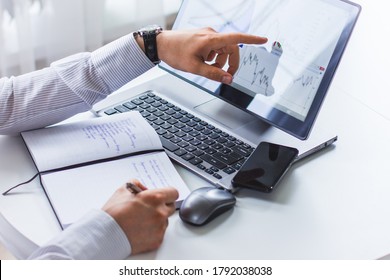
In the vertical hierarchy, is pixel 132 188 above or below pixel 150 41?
below

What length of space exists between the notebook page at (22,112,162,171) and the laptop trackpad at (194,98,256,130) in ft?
0.49

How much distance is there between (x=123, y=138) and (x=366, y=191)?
0.45 metres

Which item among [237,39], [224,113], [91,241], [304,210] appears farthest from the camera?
[224,113]

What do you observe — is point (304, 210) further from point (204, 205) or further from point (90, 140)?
point (90, 140)

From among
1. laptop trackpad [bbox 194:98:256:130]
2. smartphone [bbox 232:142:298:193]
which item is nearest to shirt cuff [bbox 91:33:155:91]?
laptop trackpad [bbox 194:98:256:130]

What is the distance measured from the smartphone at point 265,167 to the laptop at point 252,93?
23 mm

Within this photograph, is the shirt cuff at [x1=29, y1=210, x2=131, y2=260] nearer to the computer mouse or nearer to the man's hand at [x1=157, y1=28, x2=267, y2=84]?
the computer mouse

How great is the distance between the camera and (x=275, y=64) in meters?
1.26

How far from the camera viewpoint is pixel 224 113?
1.35m

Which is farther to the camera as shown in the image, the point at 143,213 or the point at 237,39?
the point at 237,39

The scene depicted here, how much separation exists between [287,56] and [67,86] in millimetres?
425

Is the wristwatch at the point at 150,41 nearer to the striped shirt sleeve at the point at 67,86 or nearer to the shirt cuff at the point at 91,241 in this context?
the striped shirt sleeve at the point at 67,86

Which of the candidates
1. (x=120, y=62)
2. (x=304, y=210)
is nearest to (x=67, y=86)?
(x=120, y=62)

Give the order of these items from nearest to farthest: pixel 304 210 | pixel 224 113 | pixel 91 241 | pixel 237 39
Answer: pixel 91 241 < pixel 304 210 < pixel 237 39 < pixel 224 113
